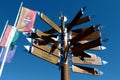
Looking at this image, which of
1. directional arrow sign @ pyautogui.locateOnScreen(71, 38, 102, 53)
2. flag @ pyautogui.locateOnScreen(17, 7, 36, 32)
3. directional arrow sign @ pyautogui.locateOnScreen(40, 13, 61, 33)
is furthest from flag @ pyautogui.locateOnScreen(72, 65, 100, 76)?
flag @ pyautogui.locateOnScreen(17, 7, 36, 32)

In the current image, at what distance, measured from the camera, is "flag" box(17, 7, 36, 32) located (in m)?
13.0

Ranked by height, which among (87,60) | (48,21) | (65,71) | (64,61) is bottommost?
(65,71)

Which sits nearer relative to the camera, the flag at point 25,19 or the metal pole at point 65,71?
the metal pole at point 65,71

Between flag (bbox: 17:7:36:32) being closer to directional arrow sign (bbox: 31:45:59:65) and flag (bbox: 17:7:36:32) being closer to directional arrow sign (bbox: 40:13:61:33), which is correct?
directional arrow sign (bbox: 40:13:61:33)

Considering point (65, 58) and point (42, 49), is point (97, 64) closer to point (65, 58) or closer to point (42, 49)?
point (65, 58)

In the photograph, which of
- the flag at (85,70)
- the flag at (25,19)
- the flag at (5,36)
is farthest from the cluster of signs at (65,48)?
the flag at (5,36)

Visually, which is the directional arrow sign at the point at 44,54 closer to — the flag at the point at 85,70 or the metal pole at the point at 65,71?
the metal pole at the point at 65,71

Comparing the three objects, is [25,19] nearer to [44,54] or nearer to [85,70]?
[44,54]

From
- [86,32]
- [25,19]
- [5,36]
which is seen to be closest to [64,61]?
[86,32]

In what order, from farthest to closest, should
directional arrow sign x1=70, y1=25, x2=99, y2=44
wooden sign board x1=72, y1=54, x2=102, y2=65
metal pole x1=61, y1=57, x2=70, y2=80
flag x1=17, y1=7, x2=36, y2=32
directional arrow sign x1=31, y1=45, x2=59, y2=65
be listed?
flag x1=17, y1=7, x2=36, y2=32, wooden sign board x1=72, y1=54, x2=102, y2=65, directional arrow sign x1=31, y1=45, x2=59, y2=65, metal pole x1=61, y1=57, x2=70, y2=80, directional arrow sign x1=70, y1=25, x2=99, y2=44

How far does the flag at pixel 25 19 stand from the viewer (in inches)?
512

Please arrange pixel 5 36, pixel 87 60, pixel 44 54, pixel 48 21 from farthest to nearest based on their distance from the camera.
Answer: pixel 5 36 → pixel 48 21 → pixel 87 60 → pixel 44 54

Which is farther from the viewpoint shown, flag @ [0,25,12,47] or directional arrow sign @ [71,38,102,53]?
flag @ [0,25,12,47]

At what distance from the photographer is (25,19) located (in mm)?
13617
